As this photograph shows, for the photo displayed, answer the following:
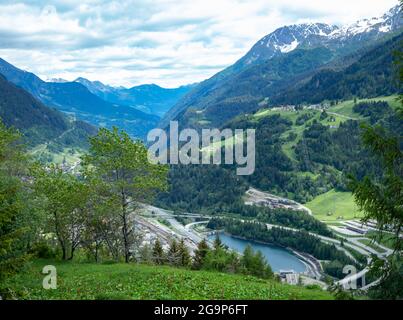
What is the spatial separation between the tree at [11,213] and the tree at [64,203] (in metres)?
2.45

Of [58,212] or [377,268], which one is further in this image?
[58,212]

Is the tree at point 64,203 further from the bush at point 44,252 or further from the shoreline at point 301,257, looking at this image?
the shoreline at point 301,257

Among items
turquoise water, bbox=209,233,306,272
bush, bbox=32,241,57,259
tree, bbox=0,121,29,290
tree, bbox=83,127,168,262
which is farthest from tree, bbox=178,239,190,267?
turquoise water, bbox=209,233,306,272

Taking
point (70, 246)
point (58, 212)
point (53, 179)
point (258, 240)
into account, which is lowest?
point (258, 240)

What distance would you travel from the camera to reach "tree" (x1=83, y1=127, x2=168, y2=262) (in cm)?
4175

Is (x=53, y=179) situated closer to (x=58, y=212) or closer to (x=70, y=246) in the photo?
(x=58, y=212)

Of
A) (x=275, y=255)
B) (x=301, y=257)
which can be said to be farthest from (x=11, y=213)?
(x=275, y=255)

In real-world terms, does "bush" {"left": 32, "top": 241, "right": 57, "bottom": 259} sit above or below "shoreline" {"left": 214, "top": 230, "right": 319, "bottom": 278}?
above

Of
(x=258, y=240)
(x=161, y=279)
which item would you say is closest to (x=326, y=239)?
(x=258, y=240)

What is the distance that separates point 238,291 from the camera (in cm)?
2634

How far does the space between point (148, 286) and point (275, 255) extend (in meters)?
144

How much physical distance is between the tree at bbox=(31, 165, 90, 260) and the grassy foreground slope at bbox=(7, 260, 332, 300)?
830 cm

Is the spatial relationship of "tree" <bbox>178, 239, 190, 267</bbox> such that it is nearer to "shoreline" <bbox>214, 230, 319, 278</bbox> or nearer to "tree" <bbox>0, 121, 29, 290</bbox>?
"tree" <bbox>0, 121, 29, 290</bbox>

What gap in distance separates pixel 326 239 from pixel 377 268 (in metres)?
164
